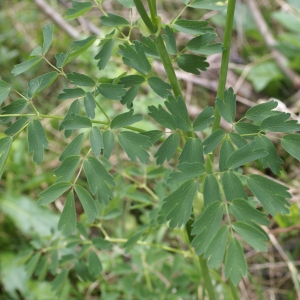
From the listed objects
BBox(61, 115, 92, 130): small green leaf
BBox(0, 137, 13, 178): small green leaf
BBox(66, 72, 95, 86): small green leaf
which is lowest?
BBox(0, 137, 13, 178): small green leaf

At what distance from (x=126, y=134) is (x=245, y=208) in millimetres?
267

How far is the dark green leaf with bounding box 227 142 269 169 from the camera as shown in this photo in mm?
782

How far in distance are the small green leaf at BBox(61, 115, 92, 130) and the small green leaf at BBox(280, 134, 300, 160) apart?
1.28ft

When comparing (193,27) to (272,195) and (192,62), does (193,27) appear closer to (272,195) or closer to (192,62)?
(192,62)

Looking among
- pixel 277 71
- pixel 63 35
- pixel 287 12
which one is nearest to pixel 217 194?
pixel 277 71

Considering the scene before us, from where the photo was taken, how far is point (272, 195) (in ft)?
2.61

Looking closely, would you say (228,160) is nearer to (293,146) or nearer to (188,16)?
(293,146)

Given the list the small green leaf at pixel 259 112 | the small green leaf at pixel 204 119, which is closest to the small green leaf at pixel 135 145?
the small green leaf at pixel 204 119

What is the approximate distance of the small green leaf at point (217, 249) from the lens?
2.56ft

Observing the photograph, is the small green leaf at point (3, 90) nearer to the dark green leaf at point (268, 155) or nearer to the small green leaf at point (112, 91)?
the small green leaf at point (112, 91)

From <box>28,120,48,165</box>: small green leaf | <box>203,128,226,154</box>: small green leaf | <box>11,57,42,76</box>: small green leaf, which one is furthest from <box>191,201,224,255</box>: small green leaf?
<box>11,57,42,76</box>: small green leaf

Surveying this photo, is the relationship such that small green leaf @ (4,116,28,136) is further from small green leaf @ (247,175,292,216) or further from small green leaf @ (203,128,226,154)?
small green leaf @ (247,175,292,216)

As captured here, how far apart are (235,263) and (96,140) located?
35 cm

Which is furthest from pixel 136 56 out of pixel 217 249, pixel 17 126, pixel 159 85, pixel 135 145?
pixel 217 249
